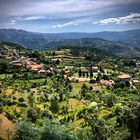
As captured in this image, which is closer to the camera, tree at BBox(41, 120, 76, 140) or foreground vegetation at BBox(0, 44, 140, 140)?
tree at BBox(41, 120, 76, 140)

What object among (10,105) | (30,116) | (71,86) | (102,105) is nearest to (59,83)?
(71,86)

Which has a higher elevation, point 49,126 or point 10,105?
point 49,126

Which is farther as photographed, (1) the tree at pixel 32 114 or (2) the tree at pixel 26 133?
(1) the tree at pixel 32 114

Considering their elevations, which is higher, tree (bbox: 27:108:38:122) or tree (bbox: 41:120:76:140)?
tree (bbox: 41:120:76:140)

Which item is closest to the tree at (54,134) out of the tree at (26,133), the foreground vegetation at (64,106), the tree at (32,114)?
the foreground vegetation at (64,106)

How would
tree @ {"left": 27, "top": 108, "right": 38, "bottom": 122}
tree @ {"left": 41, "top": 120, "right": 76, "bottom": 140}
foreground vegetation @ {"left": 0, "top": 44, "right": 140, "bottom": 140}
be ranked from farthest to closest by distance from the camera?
tree @ {"left": 27, "top": 108, "right": 38, "bottom": 122}, foreground vegetation @ {"left": 0, "top": 44, "right": 140, "bottom": 140}, tree @ {"left": 41, "top": 120, "right": 76, "bottom": 140}

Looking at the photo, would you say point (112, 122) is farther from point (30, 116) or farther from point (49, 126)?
point (30, 116)

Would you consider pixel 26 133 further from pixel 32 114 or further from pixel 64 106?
pixel 64 106

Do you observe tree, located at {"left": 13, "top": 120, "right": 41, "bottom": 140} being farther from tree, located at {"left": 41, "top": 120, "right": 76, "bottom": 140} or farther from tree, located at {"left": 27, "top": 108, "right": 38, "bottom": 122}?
tree, located at {"left": 27, "top": 108, "right": 38, "bottom": 122}

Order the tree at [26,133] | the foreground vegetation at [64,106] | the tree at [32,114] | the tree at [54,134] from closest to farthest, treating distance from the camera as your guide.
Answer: the tree at [54,134] < the tree at [26,133] < the foreground vegetation at [64,106] < the tree at [32,114]

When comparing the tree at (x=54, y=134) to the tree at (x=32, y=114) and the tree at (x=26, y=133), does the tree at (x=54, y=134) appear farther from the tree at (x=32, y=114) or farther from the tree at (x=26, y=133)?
the tree at (x=32, y=114)

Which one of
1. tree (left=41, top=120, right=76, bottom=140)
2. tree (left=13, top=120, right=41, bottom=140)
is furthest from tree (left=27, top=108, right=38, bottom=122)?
tree (left=41, top=120, right=76, bottom=140)
